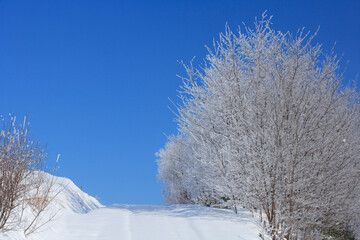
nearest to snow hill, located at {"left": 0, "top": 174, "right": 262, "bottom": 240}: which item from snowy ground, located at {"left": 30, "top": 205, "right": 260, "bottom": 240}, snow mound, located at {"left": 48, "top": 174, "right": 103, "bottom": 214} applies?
snowy ground, located at {"left": 30, "top": 205, "right": 260, "bottom": 240}

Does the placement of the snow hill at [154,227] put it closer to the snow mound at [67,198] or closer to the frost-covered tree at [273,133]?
the frost-covered tree at [273,133]

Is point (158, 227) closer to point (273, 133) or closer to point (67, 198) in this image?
point (273, 133)

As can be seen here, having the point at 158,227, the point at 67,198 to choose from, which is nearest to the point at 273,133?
the point at 158,227

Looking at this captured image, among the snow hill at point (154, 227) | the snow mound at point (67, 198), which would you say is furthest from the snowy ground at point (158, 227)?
the snow mound at point (67, 198)

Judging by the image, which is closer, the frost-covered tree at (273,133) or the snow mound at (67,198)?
the frost-covered tree at (273,133)

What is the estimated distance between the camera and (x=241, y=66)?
8930 mm

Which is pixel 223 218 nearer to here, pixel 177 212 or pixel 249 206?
pixel 249 206

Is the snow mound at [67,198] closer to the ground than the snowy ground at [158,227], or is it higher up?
higher up

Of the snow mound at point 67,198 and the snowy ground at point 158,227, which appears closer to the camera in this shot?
the snowy ground at point 158,227

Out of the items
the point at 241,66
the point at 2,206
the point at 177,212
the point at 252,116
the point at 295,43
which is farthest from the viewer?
the point at 177,212

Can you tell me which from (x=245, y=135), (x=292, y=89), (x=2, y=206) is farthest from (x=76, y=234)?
(x=292, y=89)

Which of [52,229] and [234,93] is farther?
[234,93]

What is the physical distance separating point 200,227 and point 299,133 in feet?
10.2

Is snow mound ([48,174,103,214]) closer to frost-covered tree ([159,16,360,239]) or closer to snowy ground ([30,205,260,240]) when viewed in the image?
snowy ground ([30,205,260,240])
